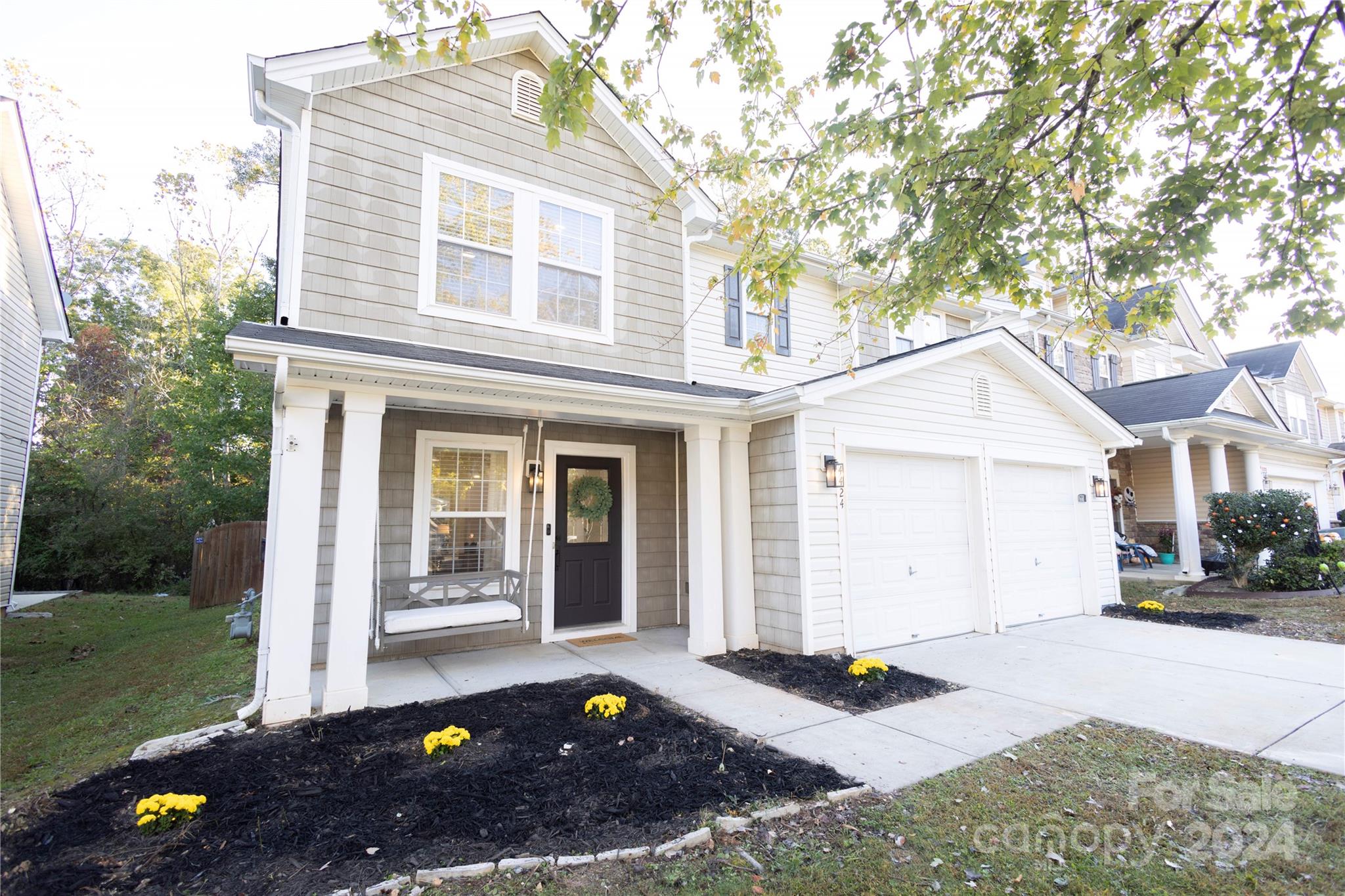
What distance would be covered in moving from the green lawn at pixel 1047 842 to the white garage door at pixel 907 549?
10.2ft

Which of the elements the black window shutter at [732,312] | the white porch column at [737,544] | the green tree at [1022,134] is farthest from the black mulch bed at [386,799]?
the black window shutter at [732,312]

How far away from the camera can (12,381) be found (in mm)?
10062

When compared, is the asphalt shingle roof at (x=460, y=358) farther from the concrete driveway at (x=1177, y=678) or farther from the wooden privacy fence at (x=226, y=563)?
the wooden privacy fence at (x=226, y=563)

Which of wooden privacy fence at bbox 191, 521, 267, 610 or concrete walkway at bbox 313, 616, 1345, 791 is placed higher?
wooden privacy fence at bbox 191, 521, 267, 610

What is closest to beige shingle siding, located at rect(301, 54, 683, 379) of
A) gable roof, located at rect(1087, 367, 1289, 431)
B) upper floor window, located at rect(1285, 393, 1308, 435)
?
gable roof, located at rect(1087, 367, 1289, 431)

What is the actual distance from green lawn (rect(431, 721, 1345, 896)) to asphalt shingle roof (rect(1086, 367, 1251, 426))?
9279 millimetres

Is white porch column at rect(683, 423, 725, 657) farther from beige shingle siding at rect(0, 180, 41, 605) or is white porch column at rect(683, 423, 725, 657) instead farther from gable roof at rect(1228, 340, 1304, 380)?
gable roof at rect(1228, 340, 1304, 380)

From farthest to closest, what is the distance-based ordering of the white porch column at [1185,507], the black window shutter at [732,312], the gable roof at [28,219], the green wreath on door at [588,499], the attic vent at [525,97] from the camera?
1. the white porch column at [1185,507]
2. the gable roof at [28,219]
3. the black window shutter at [732,312]
4. the green wreath on door at [588,499]
5. the attic vent at [525,97]

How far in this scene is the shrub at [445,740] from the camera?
153 inches

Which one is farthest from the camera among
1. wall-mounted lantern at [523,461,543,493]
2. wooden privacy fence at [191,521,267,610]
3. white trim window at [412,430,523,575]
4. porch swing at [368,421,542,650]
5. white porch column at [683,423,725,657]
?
wooden privacy fence at [191,521,267,610]

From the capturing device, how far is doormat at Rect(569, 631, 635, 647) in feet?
23.0

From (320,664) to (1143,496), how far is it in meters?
17.4

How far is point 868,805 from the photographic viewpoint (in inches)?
125

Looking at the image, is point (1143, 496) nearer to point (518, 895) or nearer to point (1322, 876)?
point (1322, 876)
